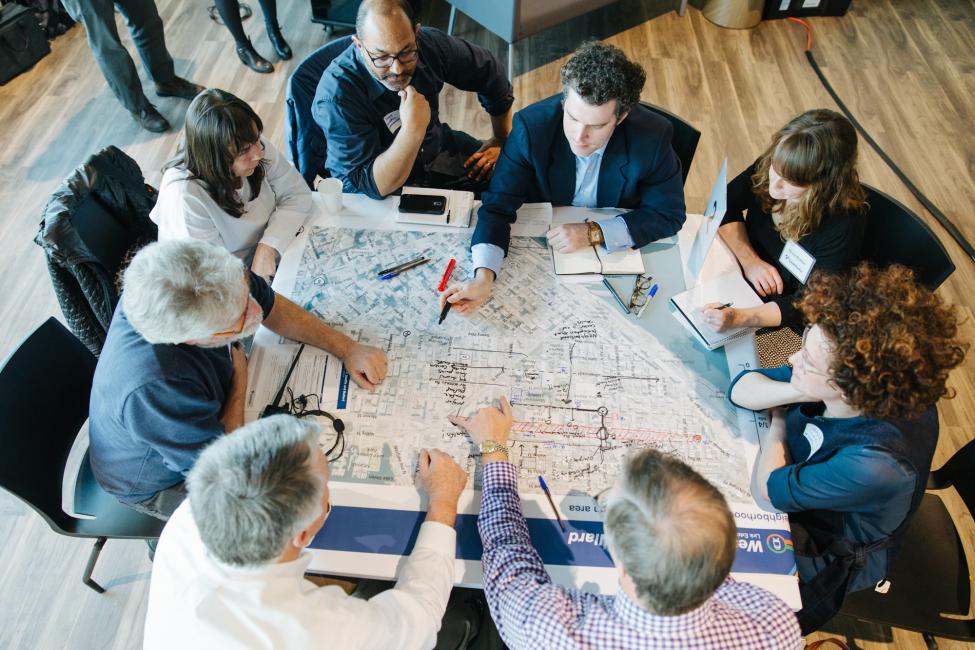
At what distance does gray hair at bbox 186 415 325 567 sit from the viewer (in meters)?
1.14

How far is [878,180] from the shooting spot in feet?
11.7

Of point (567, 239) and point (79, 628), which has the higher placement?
point (567, 239)

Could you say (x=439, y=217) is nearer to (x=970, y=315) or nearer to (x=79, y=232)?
(x=79, y=232)

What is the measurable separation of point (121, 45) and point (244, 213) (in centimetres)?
221

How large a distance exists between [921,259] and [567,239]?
1.15 metres

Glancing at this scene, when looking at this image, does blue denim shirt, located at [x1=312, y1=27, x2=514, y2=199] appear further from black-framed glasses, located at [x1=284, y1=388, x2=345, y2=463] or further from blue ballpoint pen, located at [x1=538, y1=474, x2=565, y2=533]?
blue ballpoint pen, located at [x1=538, y1=474, x2=565, y2=533]

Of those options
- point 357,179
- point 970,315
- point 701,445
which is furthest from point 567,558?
point 970,315

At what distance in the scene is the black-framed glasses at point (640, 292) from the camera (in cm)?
182

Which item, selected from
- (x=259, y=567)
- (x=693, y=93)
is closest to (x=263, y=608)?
(x=259, y=567)

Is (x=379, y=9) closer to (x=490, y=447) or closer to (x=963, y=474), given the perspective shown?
(x=490, y=447)

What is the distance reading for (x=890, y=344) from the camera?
4.31 ft

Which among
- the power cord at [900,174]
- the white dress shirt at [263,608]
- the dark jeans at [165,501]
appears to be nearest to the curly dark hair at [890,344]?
the white dress shirt at [263,608]

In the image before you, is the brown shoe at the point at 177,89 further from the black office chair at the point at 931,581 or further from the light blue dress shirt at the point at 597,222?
the black office chair at the point at 931,581

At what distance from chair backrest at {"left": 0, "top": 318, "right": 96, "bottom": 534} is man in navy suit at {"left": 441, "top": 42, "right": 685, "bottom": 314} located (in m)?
1.12
